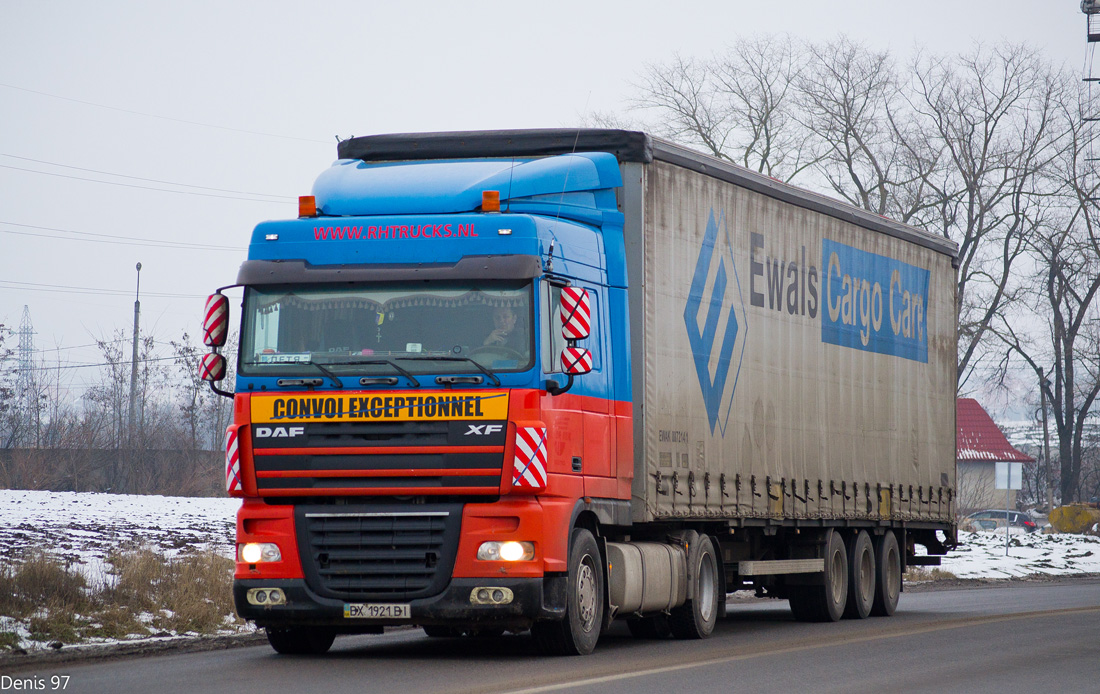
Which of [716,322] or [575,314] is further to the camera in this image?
[716,322]

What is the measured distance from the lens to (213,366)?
1146cm

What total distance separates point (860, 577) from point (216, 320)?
9.91 m

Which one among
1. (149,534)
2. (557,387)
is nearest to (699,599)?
(557,387)

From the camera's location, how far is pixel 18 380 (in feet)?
152

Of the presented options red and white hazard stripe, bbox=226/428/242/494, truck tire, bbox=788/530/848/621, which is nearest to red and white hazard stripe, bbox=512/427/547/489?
red and white hazard stripe, bbox=226/428/242/494

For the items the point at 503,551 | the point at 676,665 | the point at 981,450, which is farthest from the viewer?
the point at 981,450

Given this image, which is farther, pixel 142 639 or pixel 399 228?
pixel 142 639

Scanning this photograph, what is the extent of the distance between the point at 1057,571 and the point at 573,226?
24.1 metres

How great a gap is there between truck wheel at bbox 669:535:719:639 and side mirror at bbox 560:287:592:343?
3747 mm

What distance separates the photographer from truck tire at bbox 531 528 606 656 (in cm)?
1145

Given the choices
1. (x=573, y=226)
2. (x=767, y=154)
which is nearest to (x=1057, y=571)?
(x=767, y=154)

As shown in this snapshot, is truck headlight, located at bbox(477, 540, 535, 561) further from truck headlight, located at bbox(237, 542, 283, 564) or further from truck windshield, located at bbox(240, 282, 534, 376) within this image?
truck headlight, located at bbox(237, 542, 283, 564)

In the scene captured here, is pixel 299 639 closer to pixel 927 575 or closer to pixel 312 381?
pixel 312 381

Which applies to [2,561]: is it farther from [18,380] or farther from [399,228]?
[18,380]
